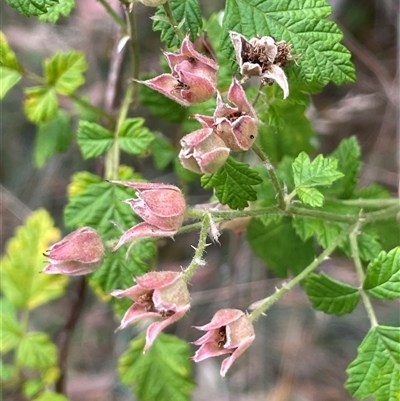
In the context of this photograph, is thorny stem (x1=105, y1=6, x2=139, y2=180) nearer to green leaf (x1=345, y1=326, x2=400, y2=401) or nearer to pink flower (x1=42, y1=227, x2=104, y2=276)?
pink flower (x1=42, y1=227, x2=104, y2=276)

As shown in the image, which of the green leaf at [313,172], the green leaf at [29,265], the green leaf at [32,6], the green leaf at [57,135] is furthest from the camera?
the green leaf at [29,265]

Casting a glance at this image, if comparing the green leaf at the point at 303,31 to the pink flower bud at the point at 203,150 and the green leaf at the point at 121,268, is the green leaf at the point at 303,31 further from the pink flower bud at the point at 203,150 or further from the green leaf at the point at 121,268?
the green leaf at the point at 121,268

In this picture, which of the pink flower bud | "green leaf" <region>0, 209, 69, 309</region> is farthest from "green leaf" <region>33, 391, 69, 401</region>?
the pink flower bud

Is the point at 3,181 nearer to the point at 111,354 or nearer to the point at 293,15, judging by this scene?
the point at 111,354

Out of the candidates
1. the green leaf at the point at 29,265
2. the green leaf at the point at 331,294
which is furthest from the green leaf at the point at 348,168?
the green leaf at the point at 29,265

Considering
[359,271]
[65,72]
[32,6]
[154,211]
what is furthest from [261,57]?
[65,72]

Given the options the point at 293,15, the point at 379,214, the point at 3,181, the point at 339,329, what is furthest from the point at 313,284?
the point at 3,181
